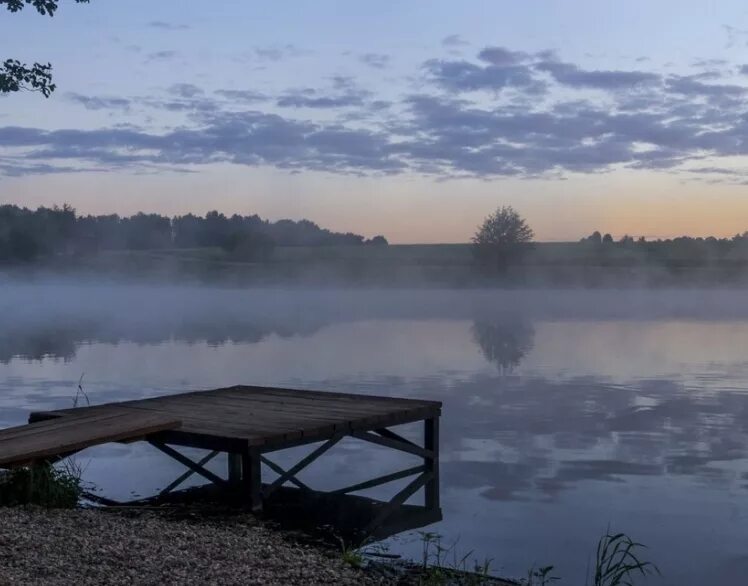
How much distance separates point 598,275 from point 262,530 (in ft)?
301

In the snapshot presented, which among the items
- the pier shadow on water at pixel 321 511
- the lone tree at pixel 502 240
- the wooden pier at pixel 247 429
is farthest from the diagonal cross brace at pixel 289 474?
the lone tree at pixel 502 240

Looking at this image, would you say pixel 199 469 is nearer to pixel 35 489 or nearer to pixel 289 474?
pixel 289 474

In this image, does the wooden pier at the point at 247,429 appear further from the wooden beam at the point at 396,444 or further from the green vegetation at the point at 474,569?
the green vegetation at the point at 474,569

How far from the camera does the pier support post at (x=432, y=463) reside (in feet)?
32.8

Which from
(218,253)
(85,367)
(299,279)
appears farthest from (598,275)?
(85,367)

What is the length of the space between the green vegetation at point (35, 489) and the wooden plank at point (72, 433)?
20 centimetres

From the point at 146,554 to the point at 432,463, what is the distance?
16.0 feet

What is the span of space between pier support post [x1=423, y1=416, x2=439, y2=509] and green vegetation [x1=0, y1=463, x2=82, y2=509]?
3393 mm

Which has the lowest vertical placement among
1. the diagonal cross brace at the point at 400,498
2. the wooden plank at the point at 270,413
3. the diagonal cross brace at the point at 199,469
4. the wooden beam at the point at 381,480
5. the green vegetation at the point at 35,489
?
the diagonal cross brace at the point at 400,498

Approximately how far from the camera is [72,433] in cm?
861

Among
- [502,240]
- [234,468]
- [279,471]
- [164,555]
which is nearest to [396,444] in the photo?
[279,471]

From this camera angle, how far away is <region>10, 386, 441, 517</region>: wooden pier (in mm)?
8695

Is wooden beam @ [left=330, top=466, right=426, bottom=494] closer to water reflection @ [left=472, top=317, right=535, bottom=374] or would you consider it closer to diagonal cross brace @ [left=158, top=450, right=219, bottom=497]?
diagonal cross brace @ [left=158, top=450, right=219, bottom=497]

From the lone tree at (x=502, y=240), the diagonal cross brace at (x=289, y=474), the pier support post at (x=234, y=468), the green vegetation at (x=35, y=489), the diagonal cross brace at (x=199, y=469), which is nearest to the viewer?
the green vegetation at (x=35, y=489)
